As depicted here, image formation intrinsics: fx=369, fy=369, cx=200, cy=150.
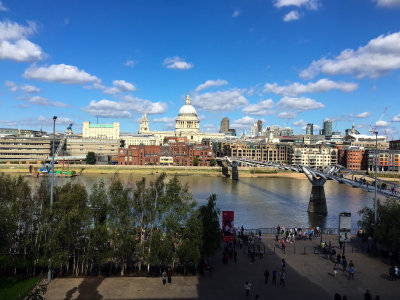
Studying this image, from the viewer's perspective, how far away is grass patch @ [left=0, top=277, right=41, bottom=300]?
56.9ft

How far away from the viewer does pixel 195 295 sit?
17.5m

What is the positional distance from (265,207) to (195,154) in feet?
231

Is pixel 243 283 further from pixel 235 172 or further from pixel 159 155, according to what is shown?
pixel 159 155

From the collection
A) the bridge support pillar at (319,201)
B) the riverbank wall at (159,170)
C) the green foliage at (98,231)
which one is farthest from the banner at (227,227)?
the riverbank wall at (159,170)

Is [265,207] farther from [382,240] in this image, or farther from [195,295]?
[195,295]

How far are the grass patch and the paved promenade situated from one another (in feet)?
3.71

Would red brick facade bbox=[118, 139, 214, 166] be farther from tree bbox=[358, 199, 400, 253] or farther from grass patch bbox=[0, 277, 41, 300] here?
grass patch bbox=[0, 277, 41, 300]

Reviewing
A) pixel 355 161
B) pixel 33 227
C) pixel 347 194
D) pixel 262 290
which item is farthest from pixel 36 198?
pixel 355 161

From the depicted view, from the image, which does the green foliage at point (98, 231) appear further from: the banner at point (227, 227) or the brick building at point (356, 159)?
the brick building at point (356, 159)

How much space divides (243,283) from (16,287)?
38.0 feet

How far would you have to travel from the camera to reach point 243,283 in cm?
1916

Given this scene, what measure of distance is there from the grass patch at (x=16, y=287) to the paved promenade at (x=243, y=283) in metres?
1.13

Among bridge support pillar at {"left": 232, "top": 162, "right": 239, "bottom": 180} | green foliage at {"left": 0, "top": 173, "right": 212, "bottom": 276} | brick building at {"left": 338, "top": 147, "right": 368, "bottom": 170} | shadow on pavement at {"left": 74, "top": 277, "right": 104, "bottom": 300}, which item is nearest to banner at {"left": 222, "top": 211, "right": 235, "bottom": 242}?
green foliage at {"left": 0, "top": 173, "right": 212, "bottom": 276}

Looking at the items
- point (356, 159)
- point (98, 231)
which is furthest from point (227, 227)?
point (356, 159)
